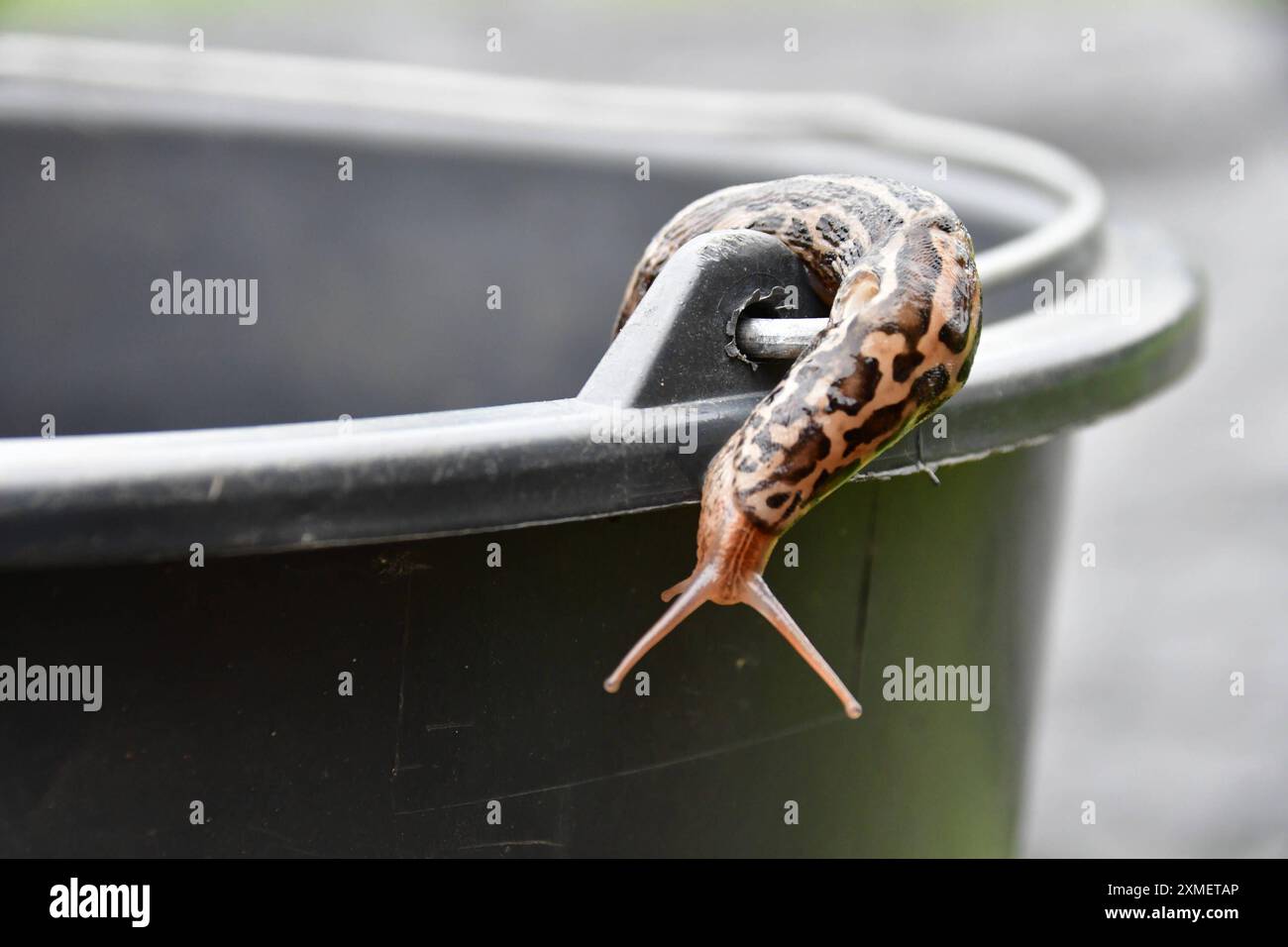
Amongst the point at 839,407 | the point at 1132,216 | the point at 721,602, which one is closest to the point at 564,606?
the point at 721,602

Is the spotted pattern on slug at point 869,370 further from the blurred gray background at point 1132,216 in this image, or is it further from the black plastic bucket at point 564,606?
the blurred gray background at point 1132,216

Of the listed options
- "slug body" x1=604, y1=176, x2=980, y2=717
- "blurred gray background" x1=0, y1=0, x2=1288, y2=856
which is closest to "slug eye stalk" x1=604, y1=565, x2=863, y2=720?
"slug body" x1=604, y1=176, x2=980, y2=717

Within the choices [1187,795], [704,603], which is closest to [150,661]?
[704,603]

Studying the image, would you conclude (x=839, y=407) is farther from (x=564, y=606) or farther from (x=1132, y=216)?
(x=1132, y=216)

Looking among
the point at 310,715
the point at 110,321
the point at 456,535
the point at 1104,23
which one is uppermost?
the point at 1104,23

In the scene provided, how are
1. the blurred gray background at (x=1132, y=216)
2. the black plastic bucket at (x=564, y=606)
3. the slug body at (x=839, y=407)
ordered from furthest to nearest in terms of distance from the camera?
the blurred gray background at (x=1132, y=216) < the slug body at (x=839, y=407) < the black plastic bucket at (x=564, y=606)

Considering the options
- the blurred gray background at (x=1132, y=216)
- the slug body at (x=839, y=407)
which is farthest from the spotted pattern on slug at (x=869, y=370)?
the blurred gray background at (x=1132, y=216)
